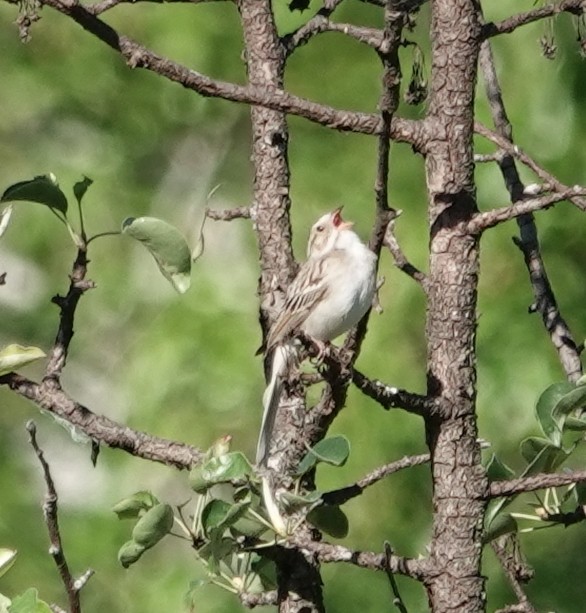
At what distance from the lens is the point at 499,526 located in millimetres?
1994

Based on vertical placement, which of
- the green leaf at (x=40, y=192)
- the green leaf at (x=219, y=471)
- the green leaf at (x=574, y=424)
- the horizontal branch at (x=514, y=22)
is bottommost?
the green leaf at (x=219, y=471)

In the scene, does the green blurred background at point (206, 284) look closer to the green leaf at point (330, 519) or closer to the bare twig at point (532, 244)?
the bare twig at point (532, 244)

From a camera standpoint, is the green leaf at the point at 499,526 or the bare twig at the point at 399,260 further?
the bare twig at the point at 399,260

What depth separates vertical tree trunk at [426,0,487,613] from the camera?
1.92 m

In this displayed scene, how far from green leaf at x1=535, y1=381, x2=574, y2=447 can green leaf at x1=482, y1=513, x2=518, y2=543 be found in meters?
0.13

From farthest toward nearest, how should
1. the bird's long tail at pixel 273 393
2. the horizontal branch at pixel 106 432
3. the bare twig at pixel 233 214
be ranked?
1. the bare twig at pixel 233 214
2. the bird's long tail at pixel 273 393
3. the horizontal branch at pixel 106 432

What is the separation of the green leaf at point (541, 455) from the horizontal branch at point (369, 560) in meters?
0.20

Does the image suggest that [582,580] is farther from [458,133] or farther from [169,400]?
[458,133]

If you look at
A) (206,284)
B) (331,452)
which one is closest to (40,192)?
(331,452)

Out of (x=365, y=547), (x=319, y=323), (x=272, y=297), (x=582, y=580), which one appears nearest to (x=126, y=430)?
(x=272, y=297)

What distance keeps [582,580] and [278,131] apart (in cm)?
171

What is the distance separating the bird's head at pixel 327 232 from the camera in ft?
11.5

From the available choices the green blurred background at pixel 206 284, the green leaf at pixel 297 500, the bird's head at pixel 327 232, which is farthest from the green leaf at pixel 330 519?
the green blurred background at pixel 206 284

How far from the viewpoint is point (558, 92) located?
3.90m
